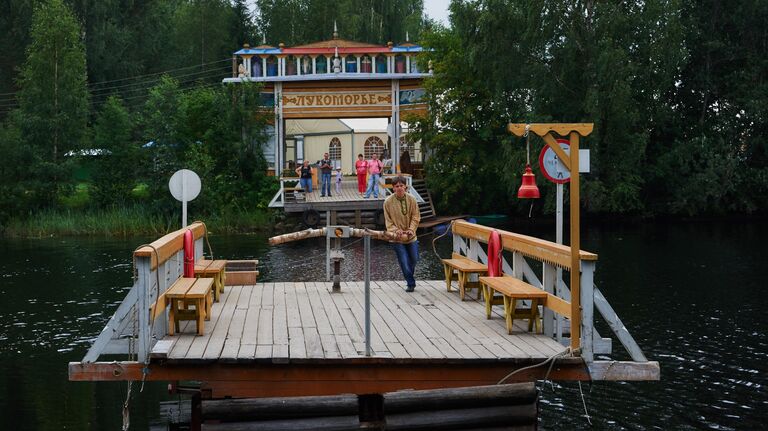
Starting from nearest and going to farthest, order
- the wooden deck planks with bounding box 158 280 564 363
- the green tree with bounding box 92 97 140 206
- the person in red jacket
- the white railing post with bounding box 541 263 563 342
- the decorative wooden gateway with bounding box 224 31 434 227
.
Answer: the wooden deck planks with bounding box 158 280 564 363 → the white railing post with bounding box 541 263 563 342 → the person in red jacket → the green tree with bounding box 92 97 140 206 → the decorative wooden gateway with bounding box 224 31 434 227

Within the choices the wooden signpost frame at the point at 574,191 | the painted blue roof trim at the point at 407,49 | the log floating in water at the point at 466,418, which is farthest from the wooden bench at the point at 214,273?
the painted blue roof trim at the point at 407,49

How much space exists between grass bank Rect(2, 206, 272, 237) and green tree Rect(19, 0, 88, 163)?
3.43m

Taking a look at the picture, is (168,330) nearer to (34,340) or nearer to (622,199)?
(34,340)

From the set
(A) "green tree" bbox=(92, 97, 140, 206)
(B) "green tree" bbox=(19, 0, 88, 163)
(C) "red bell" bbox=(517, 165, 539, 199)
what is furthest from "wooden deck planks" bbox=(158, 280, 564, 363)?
(B) "green tree" bbox=(19, 0, 88, 163)

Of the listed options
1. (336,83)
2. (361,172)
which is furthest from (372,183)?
(336,83)

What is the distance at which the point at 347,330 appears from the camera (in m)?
10.7

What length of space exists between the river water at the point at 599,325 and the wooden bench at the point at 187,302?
1.71 metres

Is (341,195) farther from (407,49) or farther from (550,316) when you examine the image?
(550,316)

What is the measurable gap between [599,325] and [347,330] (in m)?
7.99

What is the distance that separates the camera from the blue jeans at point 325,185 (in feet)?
130

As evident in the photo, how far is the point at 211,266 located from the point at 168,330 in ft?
8.87

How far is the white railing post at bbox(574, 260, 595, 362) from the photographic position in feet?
30.0

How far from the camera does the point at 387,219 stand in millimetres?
13594

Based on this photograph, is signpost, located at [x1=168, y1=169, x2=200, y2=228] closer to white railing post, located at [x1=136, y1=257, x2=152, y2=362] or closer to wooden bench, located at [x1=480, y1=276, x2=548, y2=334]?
wooden bench, located at [x1=480, y1=276, x2=548, y2=334]
